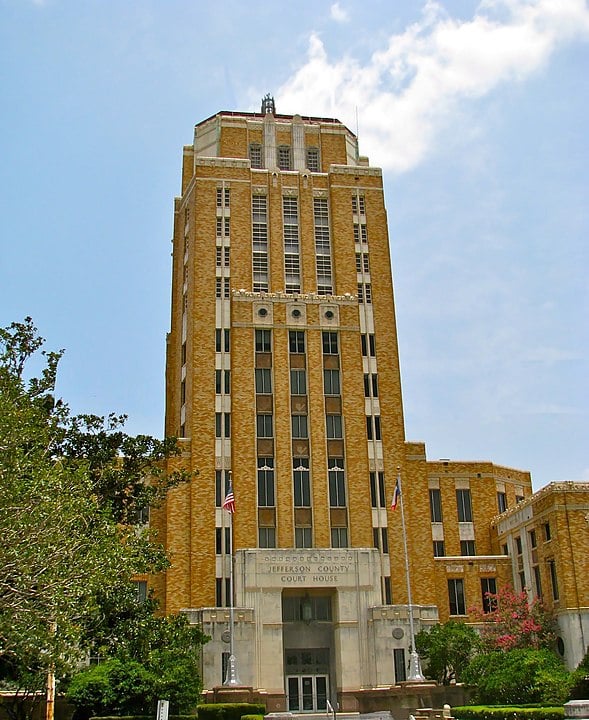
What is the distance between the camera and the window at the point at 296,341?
6250 centimetres

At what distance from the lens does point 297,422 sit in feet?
200

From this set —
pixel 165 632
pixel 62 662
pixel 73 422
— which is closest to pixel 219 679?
pixel 165 632

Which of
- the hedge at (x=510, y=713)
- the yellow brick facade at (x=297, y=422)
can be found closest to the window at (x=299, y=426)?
the yellow brick facade at (x=297, y=422)

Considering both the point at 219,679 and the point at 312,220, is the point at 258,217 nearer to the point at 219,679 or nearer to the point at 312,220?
the point at 312,220

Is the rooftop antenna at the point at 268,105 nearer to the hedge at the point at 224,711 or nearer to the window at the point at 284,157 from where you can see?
the window at the point at 284,157

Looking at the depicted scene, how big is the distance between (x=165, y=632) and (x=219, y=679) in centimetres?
1585

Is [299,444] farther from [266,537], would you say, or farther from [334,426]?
[266,537]

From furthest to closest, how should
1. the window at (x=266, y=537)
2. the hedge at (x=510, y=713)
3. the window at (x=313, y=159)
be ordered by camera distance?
1. the window at (x=313, y=159)
2. the window at (x=266, y=537)
3. the hedge at (x=510, y=713)

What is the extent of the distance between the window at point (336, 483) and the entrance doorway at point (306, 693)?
10971 millimetres

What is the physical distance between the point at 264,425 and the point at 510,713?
3005 centimetres

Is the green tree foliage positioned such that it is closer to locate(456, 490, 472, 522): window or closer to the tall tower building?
the tall tower building

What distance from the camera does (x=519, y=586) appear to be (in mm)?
60750

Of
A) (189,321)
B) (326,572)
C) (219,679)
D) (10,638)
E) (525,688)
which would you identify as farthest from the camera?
(189,321)

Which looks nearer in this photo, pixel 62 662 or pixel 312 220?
pixel 62 662
